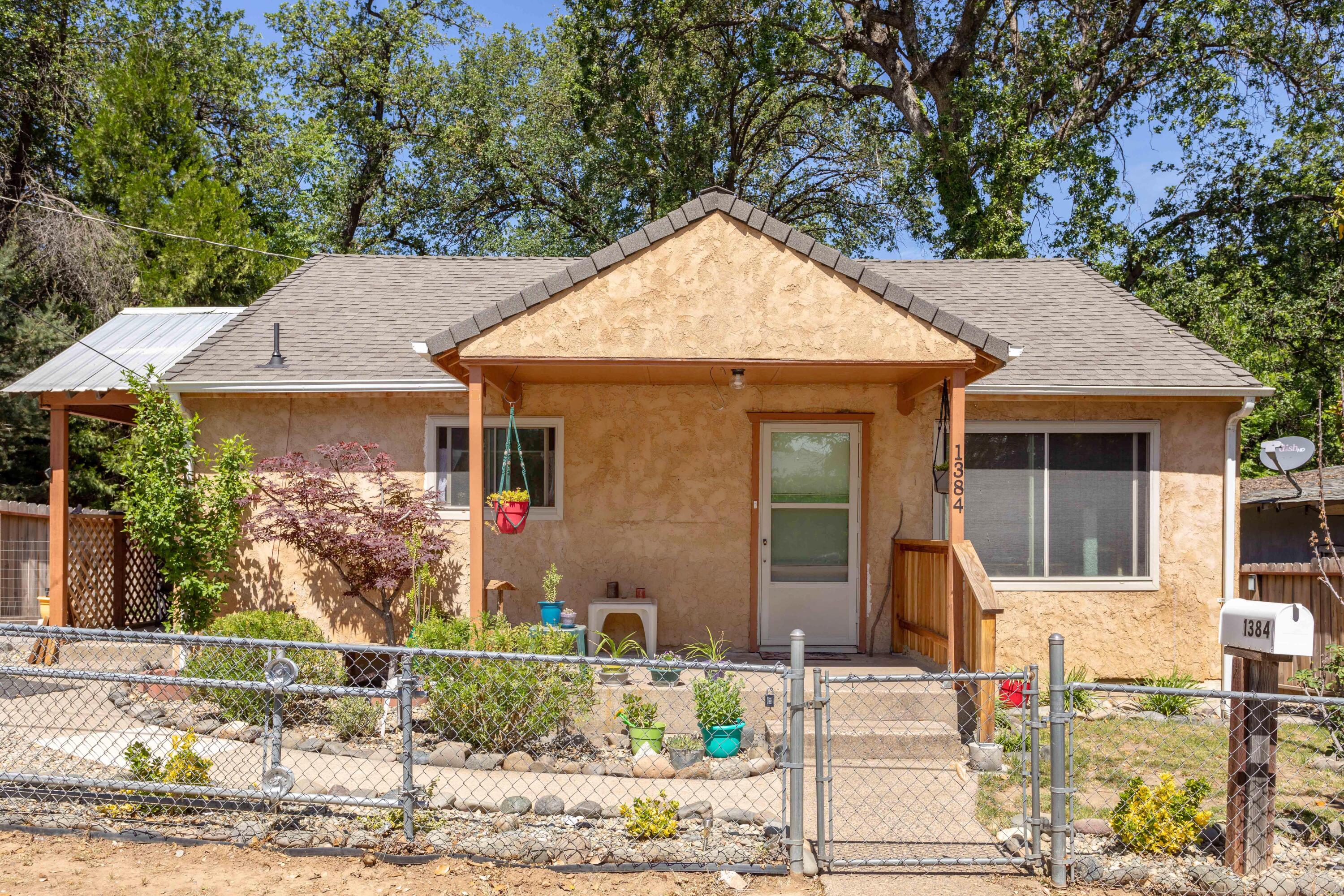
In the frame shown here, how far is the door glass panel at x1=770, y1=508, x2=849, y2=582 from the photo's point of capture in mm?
9648

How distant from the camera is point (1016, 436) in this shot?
948 cm

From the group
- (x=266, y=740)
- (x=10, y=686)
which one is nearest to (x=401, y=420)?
(x=10, y=686)

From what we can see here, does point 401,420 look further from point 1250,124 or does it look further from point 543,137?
point 1250,124

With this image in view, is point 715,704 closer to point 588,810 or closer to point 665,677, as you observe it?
point 665,677

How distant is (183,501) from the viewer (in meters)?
8.93

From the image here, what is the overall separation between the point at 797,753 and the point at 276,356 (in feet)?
24.1

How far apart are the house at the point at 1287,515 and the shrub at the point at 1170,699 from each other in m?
5.30

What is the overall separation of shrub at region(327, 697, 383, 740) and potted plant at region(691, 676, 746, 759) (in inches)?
97.5

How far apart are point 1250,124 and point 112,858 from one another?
76.7 feet

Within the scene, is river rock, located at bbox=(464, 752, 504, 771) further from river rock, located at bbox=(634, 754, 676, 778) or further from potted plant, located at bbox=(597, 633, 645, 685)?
potted plant, located at bbox=(597, 633, 645, 685)

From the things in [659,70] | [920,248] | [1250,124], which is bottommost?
[920,248]

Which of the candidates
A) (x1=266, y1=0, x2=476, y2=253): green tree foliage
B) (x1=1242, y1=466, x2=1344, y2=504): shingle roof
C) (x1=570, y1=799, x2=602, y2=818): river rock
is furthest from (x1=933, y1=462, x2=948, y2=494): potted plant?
(x1=266, y1=0, x2=476, y2=253): green tree foliage

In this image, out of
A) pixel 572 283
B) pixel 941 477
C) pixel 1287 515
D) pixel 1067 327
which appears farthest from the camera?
pixel 1287 515

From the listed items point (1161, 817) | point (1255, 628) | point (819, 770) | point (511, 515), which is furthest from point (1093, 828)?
point (511, 515)
